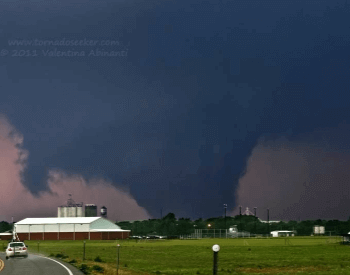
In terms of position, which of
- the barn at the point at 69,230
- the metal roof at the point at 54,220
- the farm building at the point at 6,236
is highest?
the metal roof at the point at 54,220

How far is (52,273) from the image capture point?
107 feet

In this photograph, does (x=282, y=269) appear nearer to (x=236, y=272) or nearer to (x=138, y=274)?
(x=236, y=272)

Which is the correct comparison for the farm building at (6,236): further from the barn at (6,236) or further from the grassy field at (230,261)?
the grassy field at (230,261)

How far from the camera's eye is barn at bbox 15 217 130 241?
161 m

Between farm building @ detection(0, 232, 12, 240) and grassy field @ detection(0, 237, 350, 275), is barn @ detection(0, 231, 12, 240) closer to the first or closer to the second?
farm building @ detection(0, 232, 12, 240)

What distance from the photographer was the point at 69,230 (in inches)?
6363

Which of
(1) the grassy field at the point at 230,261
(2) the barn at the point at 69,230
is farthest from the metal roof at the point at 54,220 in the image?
(1) the grassy field at the point at 230,261

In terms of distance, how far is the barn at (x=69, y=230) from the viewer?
16075cm

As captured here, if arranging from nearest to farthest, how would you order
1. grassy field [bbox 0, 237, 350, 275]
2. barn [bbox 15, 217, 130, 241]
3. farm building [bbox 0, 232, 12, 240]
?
grassy field [bbox 0, 237, 350, 275] < barn [bbox 15, 217, 130, 241] < farm building [bbox 0, 232, 12, 240]

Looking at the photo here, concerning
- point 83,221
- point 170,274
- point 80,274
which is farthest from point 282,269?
point 83,221

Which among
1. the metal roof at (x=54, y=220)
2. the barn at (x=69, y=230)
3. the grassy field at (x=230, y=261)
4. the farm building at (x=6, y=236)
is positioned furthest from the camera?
the farm building at (x=6, y=236)

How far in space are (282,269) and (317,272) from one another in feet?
12.8

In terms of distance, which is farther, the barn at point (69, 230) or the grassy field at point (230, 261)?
the barn at point (69, 230)

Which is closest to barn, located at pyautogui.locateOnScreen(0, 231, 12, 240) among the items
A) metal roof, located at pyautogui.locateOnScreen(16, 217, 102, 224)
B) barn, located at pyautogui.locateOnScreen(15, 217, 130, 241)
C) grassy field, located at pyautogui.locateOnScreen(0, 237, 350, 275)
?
metal roof, located at pyautogui.locateOnScreen(16, 217, 102, 224)
